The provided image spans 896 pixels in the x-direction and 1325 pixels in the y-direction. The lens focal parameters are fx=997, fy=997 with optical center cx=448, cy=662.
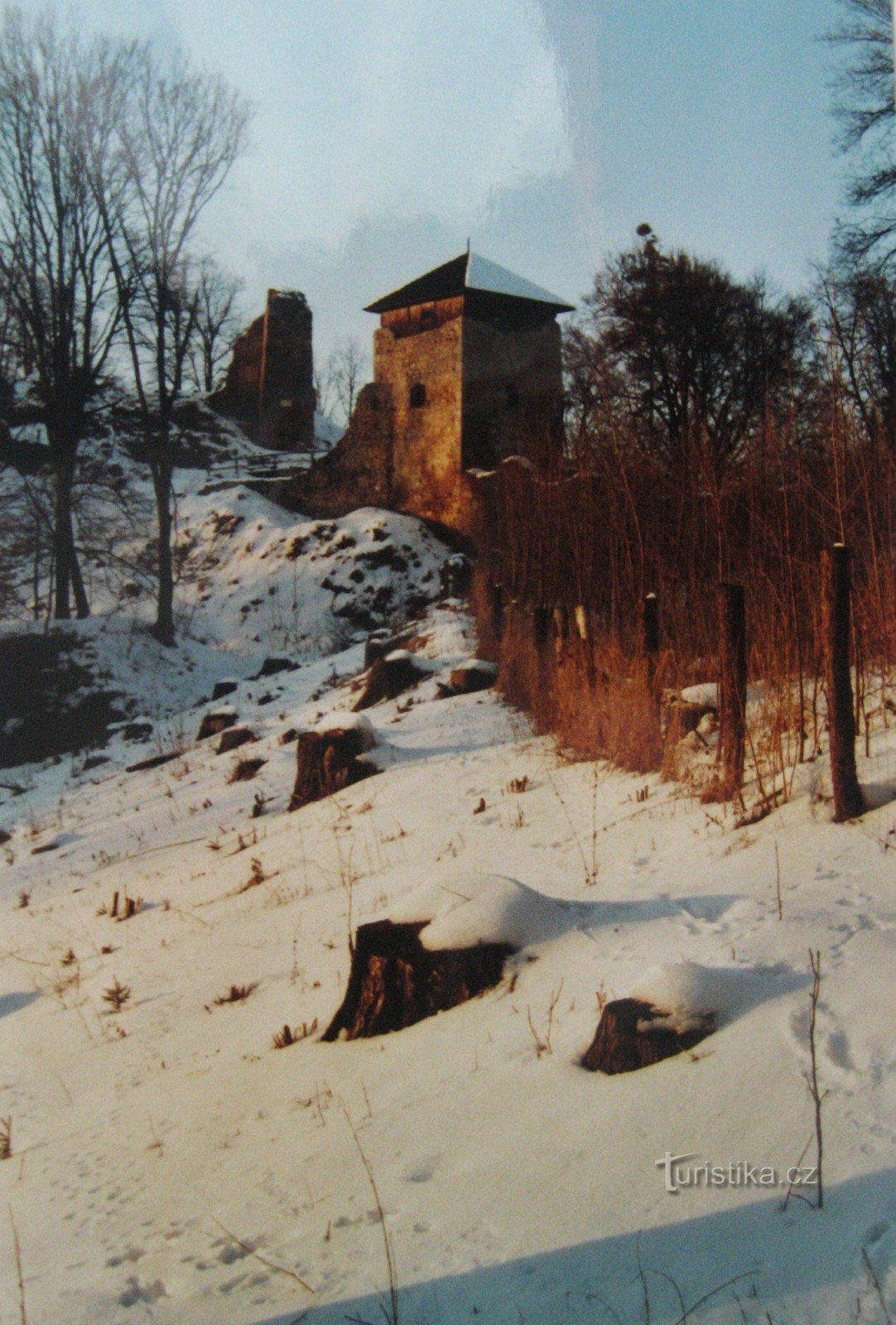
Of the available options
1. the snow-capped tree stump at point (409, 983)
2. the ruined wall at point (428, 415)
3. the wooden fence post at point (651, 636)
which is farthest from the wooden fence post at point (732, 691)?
the ruined wall at point (428, 415)

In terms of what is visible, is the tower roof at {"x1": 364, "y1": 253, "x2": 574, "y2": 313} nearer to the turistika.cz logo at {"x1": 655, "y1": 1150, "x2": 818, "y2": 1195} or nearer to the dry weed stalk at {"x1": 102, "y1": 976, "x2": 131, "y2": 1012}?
the dry weed stalk at {"x1": 102, "y1": 976, "x2": 131, "y2": 1012}

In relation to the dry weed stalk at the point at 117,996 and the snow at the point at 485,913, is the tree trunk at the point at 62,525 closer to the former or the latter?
the dry weed stalk at the point at 117,996

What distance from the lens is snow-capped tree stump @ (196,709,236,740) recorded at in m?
12.4

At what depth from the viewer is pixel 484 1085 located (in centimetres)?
271

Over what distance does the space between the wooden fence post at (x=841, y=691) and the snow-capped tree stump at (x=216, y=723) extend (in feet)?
31.2

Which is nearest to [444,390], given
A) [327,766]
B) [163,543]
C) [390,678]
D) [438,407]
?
[438,407]

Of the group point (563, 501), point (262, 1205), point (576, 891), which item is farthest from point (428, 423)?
point (262, 1205)

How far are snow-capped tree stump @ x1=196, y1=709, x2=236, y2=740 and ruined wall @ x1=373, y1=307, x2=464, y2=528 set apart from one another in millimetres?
13103

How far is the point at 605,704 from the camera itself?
21.0 ft

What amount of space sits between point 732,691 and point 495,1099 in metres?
2.56

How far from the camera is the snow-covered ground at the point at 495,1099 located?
6.42 feet

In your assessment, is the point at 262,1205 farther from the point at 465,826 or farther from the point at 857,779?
the point at 465,826

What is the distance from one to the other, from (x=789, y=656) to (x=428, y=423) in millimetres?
21968

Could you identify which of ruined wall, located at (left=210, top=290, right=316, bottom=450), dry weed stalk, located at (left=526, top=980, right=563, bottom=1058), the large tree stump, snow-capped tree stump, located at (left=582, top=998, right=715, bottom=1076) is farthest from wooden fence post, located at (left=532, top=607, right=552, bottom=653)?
ruined wall, located at (left=210, top=290, right=316, bottom=450)
